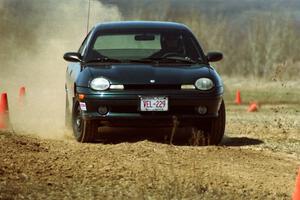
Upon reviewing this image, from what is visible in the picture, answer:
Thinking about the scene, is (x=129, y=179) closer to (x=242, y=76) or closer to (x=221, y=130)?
(x=221, y=130)

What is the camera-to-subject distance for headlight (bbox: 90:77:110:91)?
10.2 m

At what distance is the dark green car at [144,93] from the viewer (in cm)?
1023

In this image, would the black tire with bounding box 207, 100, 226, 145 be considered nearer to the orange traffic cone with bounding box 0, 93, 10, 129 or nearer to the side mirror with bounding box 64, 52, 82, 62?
the side mirror with bounding box 64, 52, 82, 62

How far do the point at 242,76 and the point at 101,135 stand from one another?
269 feet

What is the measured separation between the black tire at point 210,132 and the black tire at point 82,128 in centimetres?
138

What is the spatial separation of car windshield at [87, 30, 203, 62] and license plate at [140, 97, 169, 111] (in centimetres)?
117

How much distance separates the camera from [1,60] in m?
77.2

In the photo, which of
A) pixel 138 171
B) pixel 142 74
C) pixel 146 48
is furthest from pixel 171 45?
pixel 138 171

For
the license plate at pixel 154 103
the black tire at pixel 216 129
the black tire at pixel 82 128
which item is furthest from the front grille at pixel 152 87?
the black tire at pixel 216 129

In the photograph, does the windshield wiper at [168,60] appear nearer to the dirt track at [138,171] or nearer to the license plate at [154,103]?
the license plate at [154,103]

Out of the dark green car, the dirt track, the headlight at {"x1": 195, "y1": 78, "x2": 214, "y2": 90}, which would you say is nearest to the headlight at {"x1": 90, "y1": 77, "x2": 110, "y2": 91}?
the dark green car

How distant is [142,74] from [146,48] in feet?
4.98

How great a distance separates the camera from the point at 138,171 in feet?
26.9

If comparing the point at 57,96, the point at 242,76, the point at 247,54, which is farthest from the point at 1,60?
the point at 57,96
